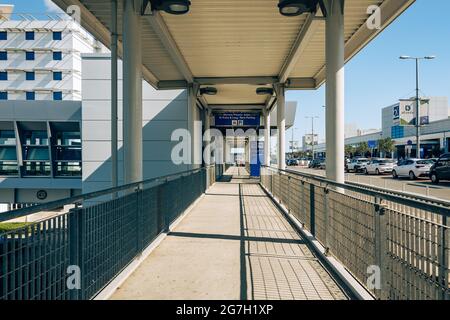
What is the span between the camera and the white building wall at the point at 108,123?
2173 centimetres

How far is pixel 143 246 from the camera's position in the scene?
5.77 m

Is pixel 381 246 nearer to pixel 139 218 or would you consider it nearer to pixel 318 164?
pixel 139 218

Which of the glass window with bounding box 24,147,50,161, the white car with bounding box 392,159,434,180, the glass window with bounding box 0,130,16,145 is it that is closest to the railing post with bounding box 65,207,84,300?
the white car with bounding box 392,159,434,180

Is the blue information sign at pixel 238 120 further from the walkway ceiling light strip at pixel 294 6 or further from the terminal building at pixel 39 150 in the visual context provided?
the walkway ceiling light strip at pixel 294 6

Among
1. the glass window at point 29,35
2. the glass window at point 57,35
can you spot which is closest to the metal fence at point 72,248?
the glass window at point 57,35

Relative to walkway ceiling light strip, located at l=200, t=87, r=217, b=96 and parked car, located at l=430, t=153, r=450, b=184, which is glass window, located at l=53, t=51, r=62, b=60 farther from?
parked car, located at l=430, t=153, r=450, b=184

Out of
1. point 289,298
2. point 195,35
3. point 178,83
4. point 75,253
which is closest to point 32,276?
point 75,253

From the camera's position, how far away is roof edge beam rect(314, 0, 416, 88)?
7.32 meters

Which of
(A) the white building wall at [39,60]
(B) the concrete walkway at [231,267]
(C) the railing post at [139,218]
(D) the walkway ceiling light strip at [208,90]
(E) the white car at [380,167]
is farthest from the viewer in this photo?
(A) the white building wall at [39,60]

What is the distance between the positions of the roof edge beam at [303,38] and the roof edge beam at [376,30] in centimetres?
A: 118

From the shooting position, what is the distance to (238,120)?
20734 mm

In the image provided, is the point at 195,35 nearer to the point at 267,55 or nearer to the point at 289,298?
the point at 267,55

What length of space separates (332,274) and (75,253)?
3211 mm

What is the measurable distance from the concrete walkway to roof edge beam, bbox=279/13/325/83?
4.68 m
